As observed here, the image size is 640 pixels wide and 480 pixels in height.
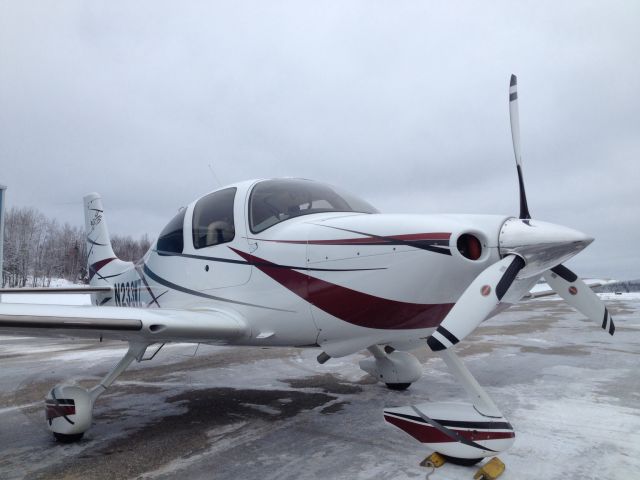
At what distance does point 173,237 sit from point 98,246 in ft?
14.8

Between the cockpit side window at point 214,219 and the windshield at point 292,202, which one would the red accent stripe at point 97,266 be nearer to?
the cockpit side window at point 214,219

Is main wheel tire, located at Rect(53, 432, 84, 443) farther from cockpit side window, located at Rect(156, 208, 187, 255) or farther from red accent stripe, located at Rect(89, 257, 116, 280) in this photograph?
red accent stripe, located at Rect(89, 257, 116, 280)

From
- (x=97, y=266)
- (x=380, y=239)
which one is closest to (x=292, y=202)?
(x=380, y=239)

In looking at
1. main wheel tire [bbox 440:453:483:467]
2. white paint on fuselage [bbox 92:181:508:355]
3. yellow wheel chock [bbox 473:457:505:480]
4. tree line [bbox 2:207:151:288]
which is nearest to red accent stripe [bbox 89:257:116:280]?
white paint on fuselage [bbox 92:181:508:355]

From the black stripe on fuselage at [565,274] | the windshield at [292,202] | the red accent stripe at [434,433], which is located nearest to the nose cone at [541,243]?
the black stripe on fuselage at [565,274]

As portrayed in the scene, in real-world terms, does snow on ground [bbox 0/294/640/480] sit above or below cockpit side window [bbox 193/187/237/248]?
below

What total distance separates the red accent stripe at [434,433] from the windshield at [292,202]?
209 centimetres

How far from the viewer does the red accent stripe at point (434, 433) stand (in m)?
3.17

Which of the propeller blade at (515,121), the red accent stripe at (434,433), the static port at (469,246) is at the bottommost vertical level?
the red accent stripe at (434,433)

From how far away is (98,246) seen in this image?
898 centimetres

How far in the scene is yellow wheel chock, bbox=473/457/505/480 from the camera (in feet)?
10.1

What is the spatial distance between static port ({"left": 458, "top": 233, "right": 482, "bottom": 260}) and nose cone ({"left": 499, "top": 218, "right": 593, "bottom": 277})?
0.17 metres

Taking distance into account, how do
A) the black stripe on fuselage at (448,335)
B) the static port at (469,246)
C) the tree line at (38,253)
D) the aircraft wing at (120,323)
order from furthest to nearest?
the tree line at (38,253) → the aircraft wing at (120,323) → the static port at (469,246) → the black stripe on fuselage at (448,335)

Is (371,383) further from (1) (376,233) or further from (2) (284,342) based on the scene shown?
(1) (376,233)
